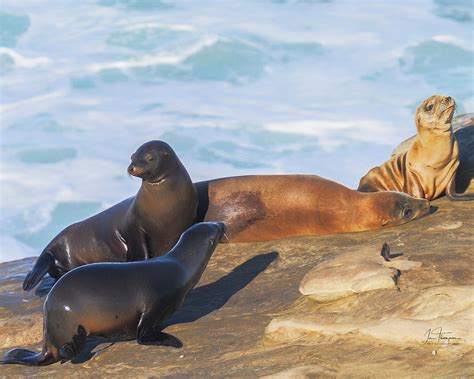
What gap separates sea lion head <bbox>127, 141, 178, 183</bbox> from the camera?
754 cm

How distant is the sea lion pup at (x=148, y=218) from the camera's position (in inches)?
297

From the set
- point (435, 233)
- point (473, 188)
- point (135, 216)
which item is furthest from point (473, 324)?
point (473, 188)

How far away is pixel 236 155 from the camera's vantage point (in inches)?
752

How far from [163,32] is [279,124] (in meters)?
7.47

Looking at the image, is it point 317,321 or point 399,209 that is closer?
point 317,321

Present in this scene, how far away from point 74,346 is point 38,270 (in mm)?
2126

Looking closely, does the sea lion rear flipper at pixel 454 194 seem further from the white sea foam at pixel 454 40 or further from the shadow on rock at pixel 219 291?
the white sea foam at pixel 454 40

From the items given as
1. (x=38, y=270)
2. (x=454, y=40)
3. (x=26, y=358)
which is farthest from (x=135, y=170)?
(x=454, y=40)

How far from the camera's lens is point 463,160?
9117 mm

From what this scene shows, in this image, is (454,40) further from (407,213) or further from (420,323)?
(420,323)

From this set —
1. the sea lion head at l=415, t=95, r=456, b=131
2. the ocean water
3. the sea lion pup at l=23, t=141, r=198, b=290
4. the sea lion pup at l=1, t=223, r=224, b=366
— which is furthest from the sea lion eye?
the ocean water

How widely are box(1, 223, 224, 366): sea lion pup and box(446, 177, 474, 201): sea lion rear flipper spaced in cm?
345

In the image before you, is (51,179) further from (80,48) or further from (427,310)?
(427,310)
